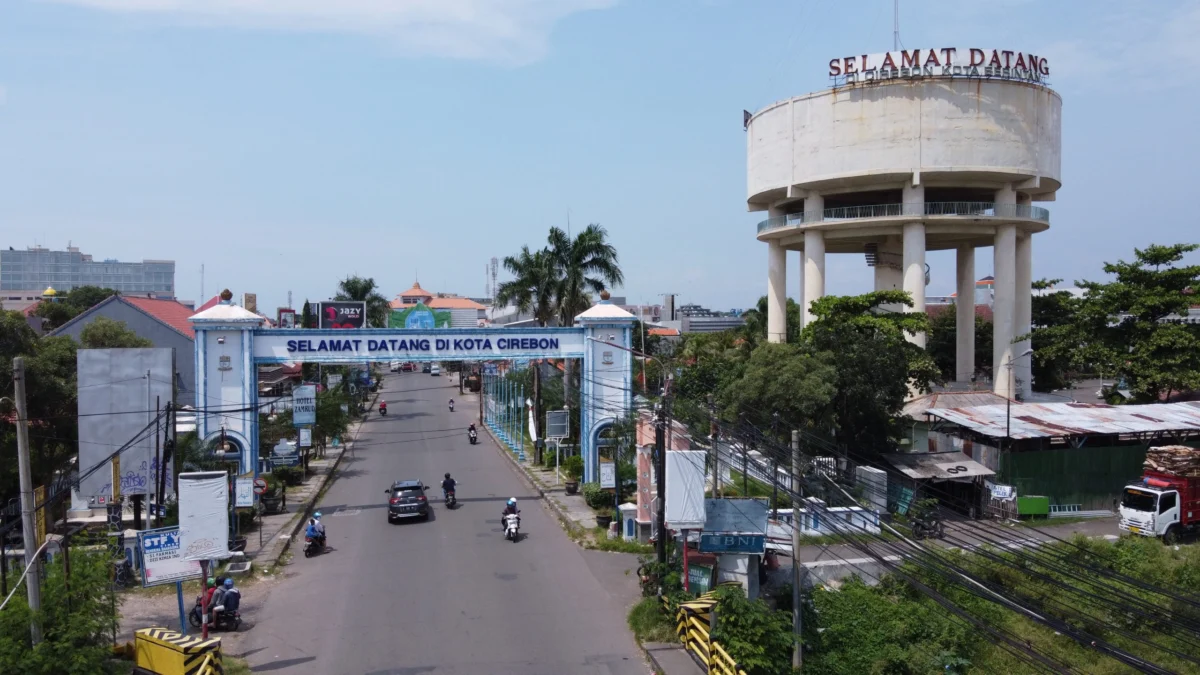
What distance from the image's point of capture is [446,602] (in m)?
17.8

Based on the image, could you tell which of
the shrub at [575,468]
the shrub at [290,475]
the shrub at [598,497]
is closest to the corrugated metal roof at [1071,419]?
the shrub at [598,497]

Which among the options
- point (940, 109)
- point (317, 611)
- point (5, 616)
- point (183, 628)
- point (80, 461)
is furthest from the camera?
point (940, 109)

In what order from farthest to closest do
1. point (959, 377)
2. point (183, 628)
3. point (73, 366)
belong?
point (959, 377)
point (73, 366)
point (183, 628)

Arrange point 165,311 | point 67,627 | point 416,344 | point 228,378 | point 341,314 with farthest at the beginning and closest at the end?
point 165,311 → point 341,314 → point 416,344 → point 228,378 → point 67,627

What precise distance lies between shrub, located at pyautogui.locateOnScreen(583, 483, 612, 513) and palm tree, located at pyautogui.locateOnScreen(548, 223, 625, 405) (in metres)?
12.8

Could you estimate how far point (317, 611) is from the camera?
17453 mm

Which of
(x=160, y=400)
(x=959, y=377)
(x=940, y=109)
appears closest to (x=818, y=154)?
(x=940, y=109)

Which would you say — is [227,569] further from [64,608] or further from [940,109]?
[940,109]

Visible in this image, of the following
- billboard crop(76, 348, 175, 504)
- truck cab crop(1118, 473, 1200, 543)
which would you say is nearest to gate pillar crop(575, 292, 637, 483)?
billboard crop(76, 348, 175, 504)

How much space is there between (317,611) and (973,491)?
20342 mm

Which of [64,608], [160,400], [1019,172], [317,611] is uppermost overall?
[1019,172]

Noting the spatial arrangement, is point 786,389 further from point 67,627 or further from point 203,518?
point 67,627

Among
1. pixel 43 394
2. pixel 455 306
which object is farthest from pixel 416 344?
pixel 455 306

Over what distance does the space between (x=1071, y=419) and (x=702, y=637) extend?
21.7m
